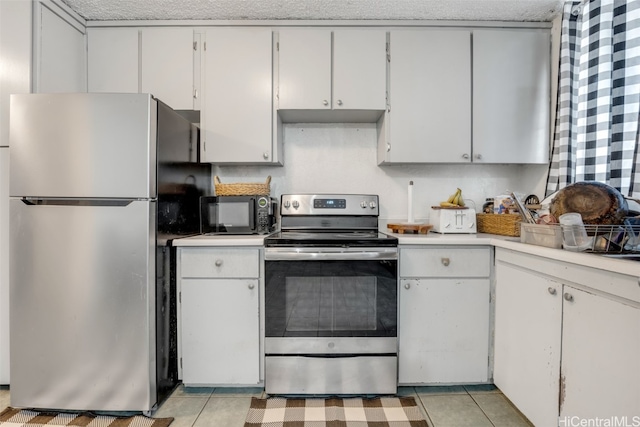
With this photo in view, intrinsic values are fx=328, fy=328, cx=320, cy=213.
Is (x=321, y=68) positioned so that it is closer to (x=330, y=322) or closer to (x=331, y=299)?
(x=331, y=299)

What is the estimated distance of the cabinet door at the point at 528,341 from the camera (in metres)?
1.38

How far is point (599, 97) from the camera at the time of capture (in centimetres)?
175

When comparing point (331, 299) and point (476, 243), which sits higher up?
point (476, 243)

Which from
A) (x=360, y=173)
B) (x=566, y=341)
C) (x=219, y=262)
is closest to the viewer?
(x=566, y=341)

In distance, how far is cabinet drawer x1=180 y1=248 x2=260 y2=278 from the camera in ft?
5.96

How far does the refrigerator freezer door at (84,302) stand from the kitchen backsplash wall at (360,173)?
3.27ft

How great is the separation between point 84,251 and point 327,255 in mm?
1202

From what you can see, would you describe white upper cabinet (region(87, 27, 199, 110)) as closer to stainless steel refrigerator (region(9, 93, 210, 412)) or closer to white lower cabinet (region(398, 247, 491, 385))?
stainless steel refrigerator (region(9, 93, 210, 412))

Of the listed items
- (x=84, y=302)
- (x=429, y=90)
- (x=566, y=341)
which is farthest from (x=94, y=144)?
(x=566, y=341)

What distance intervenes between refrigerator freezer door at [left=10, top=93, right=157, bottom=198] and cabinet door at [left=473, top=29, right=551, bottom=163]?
78.9 inches

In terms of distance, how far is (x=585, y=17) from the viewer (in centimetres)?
187

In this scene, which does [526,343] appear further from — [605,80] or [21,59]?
[21,59]

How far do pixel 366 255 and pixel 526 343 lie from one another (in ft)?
2.82

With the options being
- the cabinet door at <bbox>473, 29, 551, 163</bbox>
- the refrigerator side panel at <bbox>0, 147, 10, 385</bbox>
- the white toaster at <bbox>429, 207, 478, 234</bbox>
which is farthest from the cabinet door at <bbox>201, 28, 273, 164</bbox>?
the cabinet door at <bbox>473, 29, 551, 163</bbox>
